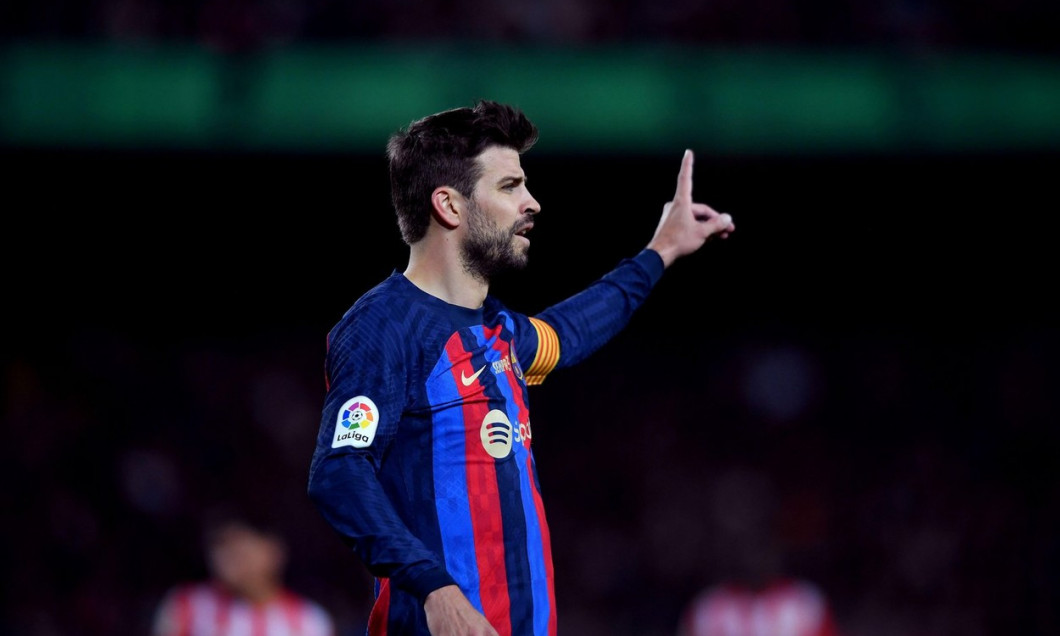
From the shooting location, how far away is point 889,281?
10.0m

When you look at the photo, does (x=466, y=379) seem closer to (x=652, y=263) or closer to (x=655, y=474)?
(x=652, y=263)

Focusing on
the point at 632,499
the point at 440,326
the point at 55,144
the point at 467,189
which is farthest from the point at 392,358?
the point at 632,499

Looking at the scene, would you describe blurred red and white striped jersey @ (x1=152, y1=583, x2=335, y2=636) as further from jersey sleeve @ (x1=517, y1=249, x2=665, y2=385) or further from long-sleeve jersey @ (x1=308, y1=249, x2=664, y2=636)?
long-sleeve jersey @ (x1=308, y1=249, x2=664, y2=636)

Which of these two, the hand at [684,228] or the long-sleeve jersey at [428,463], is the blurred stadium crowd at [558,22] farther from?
the long-sleeve jersey at [428,463]

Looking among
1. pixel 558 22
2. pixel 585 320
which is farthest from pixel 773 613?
pixel 558 22

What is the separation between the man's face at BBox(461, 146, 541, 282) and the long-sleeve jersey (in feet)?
0.37

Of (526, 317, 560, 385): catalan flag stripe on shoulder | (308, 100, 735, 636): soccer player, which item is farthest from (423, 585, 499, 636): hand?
(526, 317, 560, 385): catalan flag stripe on shoulder

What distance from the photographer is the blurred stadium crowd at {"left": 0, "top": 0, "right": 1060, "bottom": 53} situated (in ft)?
27.5

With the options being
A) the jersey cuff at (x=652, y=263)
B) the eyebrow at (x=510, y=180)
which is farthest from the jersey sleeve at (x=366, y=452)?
the jersey cuff at (x=652, y=263)

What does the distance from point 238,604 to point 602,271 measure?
183 inches

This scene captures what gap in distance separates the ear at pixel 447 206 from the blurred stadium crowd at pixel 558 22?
5.80 m

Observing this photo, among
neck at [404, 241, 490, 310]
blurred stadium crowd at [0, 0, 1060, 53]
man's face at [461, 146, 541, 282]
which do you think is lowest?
neck at [404, 241, 490, 310]

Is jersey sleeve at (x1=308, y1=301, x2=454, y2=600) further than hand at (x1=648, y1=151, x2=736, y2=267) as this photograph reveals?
No

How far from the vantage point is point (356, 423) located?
2316 millimetres
